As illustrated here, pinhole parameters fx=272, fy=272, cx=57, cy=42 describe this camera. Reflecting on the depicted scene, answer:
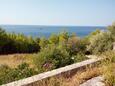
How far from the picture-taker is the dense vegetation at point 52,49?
8.86m

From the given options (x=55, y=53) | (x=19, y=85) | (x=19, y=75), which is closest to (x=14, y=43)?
(x=55, y=53)

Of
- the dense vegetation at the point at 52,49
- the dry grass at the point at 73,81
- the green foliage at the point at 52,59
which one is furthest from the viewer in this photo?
the green foliage at the point at 52,59

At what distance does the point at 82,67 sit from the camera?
284 inches

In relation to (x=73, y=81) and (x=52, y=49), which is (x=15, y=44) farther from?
(x=73, y=81)

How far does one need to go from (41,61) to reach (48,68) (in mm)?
819

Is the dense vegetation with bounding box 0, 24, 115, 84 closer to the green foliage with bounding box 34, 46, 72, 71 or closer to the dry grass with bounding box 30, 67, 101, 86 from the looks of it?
the green foliage with bounding box 34, 46, 72, 71

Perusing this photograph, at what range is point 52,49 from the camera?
471 inches

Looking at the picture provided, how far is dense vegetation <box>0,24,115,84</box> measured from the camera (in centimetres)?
886

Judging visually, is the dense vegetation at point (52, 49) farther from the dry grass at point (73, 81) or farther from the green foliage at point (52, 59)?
the dry grass at point (73, 81)

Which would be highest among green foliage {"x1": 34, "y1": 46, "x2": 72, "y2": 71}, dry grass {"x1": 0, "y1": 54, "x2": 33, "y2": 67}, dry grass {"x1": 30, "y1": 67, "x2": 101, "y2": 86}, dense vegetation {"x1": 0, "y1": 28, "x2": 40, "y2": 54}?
dry grass {"x1": 30, "y1": 67, "x2": 101, "y2": 86}

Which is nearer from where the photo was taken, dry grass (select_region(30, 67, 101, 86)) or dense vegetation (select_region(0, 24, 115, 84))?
dry grass (select_region(30, 67, 101, 86))

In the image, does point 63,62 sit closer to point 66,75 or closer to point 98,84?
point 66,75

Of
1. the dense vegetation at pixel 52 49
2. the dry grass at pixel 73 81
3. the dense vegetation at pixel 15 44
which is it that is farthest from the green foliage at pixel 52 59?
the dense vegetation at pixel 15 44

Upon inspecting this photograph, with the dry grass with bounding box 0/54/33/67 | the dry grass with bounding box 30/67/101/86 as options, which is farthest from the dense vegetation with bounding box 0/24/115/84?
the dry grass with bounding box 30/67/101/86
